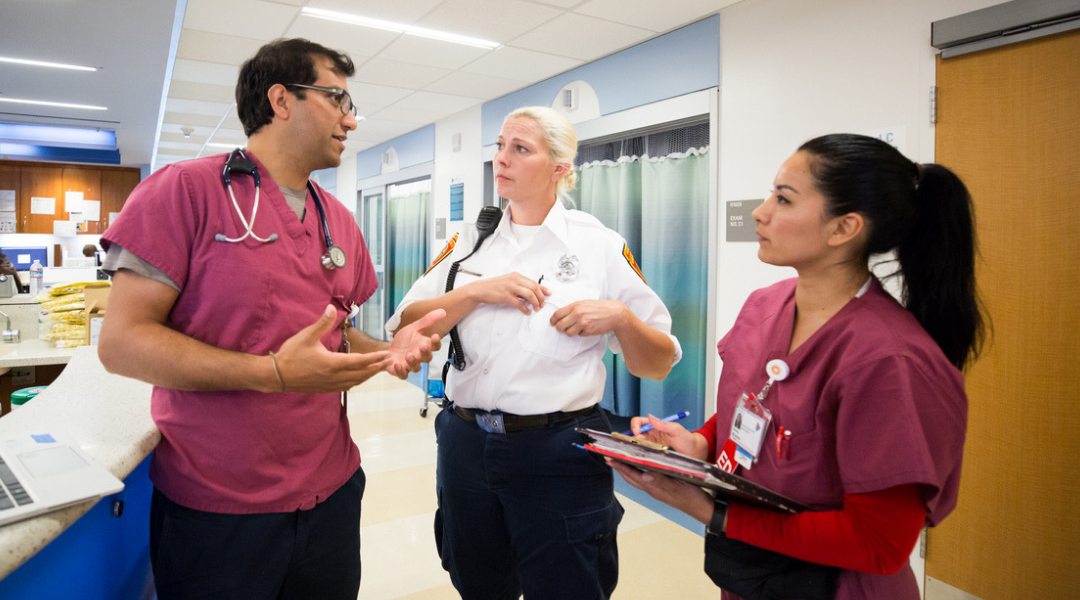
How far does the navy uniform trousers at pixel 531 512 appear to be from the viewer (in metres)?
1.49

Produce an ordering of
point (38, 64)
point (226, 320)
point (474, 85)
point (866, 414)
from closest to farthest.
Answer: point (866, 414) < point (226, 320) < point (38, 64) < point (474, 85)

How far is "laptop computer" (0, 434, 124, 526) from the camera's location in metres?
0.89

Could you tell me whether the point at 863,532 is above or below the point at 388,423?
above

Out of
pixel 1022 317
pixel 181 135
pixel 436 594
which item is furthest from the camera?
pixel 181 135

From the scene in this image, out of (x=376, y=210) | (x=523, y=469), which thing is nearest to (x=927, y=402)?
(x=523, y=469)

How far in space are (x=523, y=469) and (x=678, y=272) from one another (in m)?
2.54

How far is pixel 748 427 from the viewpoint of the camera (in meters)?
1.16

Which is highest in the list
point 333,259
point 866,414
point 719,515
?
point 333,259

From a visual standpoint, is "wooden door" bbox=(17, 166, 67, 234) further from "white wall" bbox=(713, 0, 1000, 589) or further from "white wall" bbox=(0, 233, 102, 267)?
"white wall" bbox=(713, 0, 1000, 589)

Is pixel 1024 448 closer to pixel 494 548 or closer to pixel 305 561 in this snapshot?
pixel 494 548

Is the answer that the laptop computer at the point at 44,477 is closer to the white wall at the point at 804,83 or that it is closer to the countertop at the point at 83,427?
the countertop at the point at 83,427

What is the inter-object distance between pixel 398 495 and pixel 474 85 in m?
3.27

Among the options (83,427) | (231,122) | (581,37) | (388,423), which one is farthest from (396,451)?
(231,122)

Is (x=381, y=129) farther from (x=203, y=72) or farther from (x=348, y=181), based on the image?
(x=348, y=181)
